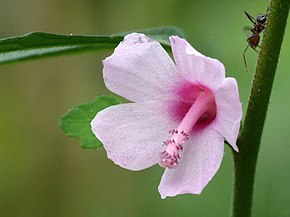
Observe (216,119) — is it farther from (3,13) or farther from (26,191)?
(3,13)

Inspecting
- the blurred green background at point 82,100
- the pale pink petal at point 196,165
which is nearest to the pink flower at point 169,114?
the pale pink petal at point 196,165

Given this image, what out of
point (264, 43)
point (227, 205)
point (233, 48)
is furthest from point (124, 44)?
point (233, 48)

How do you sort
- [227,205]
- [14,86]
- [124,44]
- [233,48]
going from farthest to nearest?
[14,86]
[233,48]
[227,205]
[124,44]

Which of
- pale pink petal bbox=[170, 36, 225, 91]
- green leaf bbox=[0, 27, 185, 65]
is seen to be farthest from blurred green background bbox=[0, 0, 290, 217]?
pale pink petal bbox=[170, 36, 225, 91]

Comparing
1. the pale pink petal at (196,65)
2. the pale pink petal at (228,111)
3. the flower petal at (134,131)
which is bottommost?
the flower petal at (134,131)

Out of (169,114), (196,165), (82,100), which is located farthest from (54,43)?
(82,100)

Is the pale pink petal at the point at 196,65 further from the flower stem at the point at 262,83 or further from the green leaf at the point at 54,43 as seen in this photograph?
the green leaf at the point at 54,43

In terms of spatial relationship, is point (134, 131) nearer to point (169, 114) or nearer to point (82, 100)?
point (169, 114)
